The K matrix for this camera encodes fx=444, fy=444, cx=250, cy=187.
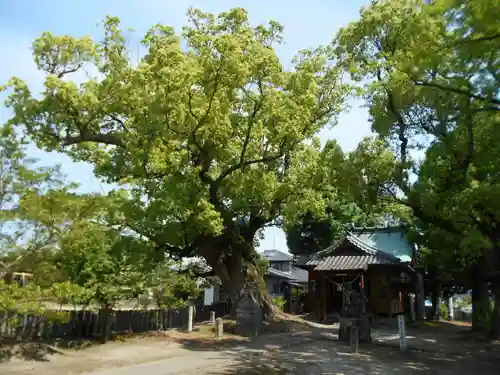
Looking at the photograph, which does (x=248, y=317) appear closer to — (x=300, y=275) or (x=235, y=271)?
(x=235, y=271)

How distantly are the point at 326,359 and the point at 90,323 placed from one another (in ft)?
27.2

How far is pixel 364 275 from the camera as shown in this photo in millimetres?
27391

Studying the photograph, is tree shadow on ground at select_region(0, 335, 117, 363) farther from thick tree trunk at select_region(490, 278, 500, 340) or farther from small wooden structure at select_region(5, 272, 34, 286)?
thick tree trunk at select_region(490, 278, 500, 340)

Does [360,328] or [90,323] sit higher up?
[360,328]

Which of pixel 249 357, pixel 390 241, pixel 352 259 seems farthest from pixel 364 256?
pixel 249 357

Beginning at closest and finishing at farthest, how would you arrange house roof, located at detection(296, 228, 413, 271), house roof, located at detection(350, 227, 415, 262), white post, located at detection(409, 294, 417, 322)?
1. house roof, located at detection(296, 228, 413, 271)
2. white post, located at detection(409, 294, 417, 322)
3. house roof, located at detection(350, 227, 415, 262)

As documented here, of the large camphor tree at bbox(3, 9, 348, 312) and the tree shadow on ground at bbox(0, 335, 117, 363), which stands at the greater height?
the large camphor tree at bbox(3, 9, 348, 312)

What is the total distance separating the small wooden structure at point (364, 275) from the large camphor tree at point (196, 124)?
791 centimetres

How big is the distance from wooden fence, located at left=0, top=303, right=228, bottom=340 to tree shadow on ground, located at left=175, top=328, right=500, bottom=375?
2.48 metres

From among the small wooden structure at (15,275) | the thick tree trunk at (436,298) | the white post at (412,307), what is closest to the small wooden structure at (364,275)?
the white post at (412,307)

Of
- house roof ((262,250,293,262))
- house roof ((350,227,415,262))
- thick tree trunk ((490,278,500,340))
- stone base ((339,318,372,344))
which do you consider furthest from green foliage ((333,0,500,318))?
house roof ((262,250,293,262))

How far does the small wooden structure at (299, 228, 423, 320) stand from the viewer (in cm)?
2670

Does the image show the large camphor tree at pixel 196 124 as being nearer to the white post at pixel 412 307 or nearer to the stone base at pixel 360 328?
the stone base at pixel 360 328

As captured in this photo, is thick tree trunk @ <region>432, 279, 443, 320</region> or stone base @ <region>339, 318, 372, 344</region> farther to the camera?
thick tree trunk @ <region>432, 279, 443, 320</region>
